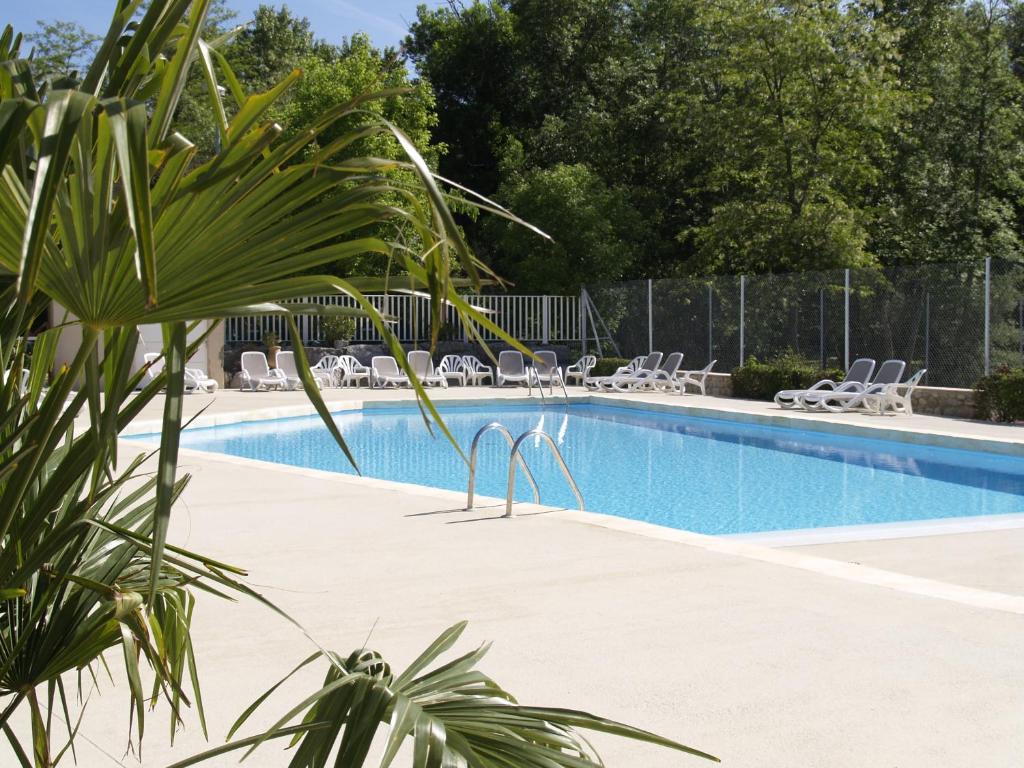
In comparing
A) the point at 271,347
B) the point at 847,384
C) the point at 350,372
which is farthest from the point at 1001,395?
the point at 271,347

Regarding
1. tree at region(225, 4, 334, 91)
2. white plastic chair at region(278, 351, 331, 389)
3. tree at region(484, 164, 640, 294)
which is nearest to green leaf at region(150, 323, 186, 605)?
white plastic chair at region(278, 351, 331, 389)

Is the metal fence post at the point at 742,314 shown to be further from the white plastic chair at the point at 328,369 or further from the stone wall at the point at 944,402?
the white plastic chair at the point at 328,369

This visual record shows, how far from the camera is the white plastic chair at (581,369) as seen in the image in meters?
20.4

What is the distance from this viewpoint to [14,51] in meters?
1.62

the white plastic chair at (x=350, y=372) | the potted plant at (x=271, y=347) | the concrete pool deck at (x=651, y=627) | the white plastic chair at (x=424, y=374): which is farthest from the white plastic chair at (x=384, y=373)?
the concrete pool deck at (x=651, y=627)

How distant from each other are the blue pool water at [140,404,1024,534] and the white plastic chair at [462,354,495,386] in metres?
5.12

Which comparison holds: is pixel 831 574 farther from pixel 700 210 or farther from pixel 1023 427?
pixel 700 210

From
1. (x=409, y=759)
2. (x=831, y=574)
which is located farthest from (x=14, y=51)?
(x=831, y=574)

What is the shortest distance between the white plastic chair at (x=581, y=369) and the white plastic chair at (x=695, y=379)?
6.43ft

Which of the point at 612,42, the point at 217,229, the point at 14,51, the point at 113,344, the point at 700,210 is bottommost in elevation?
the point at 113,344

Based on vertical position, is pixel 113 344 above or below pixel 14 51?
below

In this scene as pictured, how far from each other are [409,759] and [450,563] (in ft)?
7.59

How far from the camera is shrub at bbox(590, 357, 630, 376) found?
20.5 m

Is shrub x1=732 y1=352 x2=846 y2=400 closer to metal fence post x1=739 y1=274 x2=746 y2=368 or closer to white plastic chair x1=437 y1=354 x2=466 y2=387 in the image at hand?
metal fence post x1=739 y1=274 x2=746 y2=368
